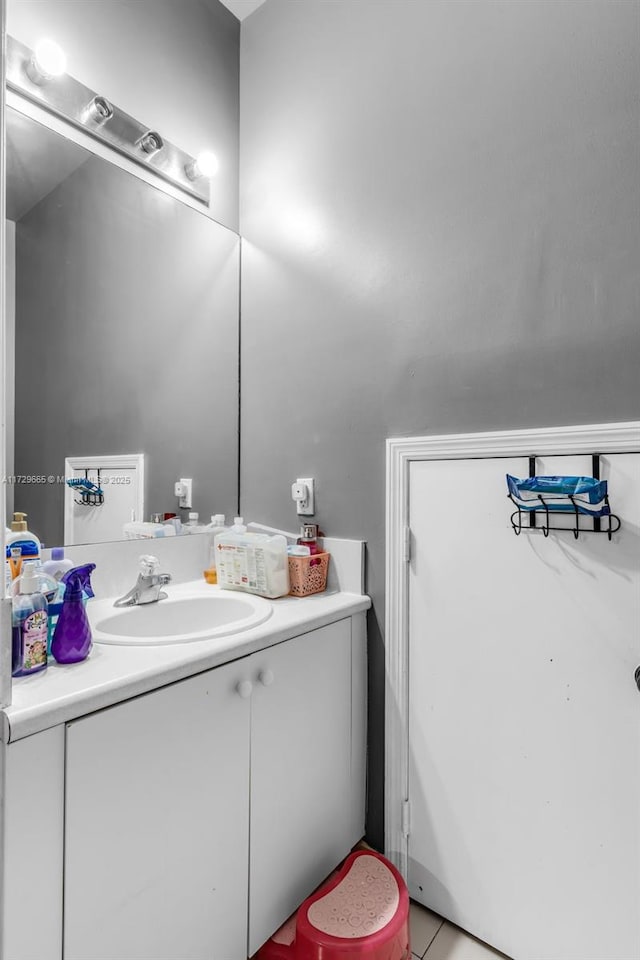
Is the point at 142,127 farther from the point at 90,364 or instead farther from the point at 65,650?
the point at 65,650

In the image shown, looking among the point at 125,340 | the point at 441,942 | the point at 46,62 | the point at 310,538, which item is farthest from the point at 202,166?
the point at 441,942

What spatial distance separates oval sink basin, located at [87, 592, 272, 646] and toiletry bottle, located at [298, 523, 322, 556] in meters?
0.22

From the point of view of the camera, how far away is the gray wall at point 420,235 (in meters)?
1.13

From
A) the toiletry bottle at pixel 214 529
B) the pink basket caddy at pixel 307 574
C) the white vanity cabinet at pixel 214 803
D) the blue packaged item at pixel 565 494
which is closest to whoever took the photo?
the white vanity cabinet at pixel 214 803

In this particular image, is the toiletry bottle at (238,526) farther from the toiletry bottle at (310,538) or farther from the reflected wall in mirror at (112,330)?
the toiletry bottle at (310,538)

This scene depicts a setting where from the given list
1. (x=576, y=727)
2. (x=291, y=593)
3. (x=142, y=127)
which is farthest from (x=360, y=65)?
(x=576, y=727)

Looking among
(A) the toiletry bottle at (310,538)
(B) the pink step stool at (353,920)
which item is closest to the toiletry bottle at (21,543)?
(A) the toiletry bottle at (310,538)

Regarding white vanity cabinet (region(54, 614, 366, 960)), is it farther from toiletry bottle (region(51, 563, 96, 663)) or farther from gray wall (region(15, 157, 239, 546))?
gray wall (region(15, 157, 239, 546))

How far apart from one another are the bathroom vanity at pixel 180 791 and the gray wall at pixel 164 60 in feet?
5.00

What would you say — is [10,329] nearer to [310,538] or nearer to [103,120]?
[103,120]

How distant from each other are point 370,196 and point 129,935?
1.81 metres

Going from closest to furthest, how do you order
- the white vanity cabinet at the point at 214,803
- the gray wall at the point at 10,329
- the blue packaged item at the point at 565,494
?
1. the white vanity cabinet at the point at 214,803
2. the blue packaged item at the point at 565,494
3. the gray wall at the point at 10,329

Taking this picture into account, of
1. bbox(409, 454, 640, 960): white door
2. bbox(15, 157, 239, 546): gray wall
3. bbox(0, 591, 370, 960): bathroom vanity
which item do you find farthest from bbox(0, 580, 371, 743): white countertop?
bbox(15, 157, 239, 546): gray wall

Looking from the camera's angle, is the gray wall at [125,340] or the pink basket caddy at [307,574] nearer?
the gray wall at [125,340]
